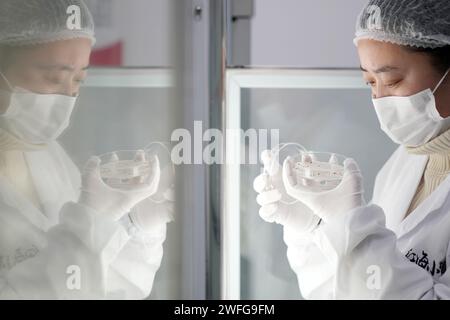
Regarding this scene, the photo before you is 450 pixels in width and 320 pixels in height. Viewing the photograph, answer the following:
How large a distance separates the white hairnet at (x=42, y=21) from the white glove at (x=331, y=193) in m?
0.59

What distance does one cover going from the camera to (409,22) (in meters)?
1.52

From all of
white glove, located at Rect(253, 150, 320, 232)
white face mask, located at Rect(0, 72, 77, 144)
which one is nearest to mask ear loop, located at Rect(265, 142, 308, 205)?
white glove, located at Rect(253, 150, 320, 232)

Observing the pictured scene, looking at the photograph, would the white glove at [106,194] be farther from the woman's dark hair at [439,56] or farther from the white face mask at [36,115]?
the woman's dark hair at [439,56]

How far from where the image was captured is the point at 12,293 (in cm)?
160

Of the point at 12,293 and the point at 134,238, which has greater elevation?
the point at 134,238

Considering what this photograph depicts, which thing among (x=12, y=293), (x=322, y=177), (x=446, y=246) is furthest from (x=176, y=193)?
(x=446, y=246)

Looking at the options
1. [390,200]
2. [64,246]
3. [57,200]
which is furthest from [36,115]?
[390,200]

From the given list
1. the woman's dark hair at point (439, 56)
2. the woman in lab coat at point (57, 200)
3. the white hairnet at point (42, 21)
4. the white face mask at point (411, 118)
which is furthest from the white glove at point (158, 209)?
the woman's dark hair at point (439, 56)

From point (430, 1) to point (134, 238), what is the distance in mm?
884

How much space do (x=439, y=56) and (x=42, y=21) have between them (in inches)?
36.5

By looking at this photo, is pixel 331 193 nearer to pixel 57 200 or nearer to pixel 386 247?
pixel 386 247

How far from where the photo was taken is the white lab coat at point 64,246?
1.58m

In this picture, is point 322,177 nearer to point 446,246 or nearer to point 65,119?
point 446,246

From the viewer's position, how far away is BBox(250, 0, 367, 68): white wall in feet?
5.20
